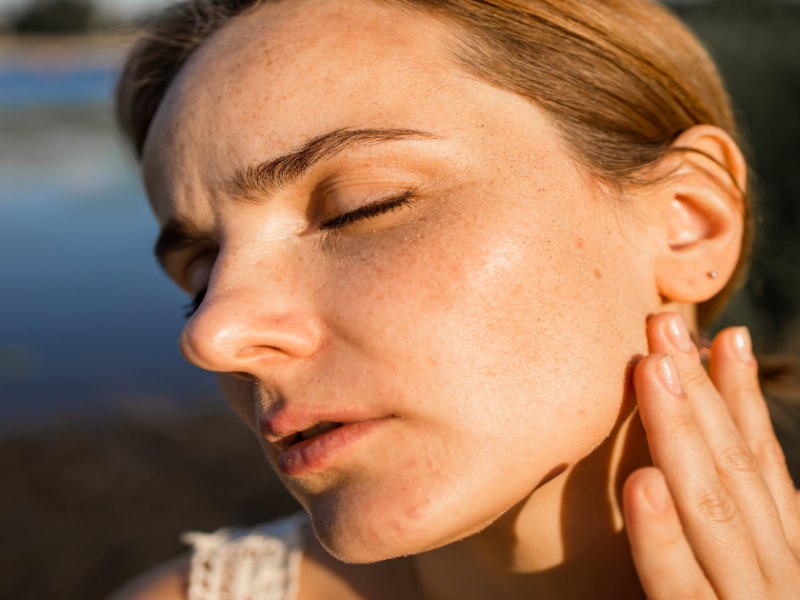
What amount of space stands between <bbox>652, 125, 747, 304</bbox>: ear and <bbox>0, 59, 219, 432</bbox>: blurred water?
2118mm

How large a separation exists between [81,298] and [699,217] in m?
6.92

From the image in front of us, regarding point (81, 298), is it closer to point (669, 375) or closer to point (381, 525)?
point (381, 525)

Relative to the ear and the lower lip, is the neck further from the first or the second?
the lower lip

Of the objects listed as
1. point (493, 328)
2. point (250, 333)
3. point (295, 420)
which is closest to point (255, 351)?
point (250, 333)

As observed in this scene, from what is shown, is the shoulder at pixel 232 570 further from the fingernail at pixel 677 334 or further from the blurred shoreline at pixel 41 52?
the blurred shoreline at pixel 41 52

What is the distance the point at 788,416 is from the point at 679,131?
3.24 meters

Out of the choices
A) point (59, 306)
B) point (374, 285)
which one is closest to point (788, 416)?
point (374, 285)

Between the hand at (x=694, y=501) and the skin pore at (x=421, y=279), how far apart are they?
0.26ft

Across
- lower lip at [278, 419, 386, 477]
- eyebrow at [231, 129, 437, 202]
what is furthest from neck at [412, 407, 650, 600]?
eyebrow at [231, 129, 437, 202]

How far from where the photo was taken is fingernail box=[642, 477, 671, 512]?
44.9 inches

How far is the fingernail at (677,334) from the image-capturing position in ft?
4.22

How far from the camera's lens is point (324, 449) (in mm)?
1194

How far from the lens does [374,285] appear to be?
1.17 metres

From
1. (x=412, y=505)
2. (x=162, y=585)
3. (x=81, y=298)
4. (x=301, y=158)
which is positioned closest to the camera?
(x=412, y=505)
